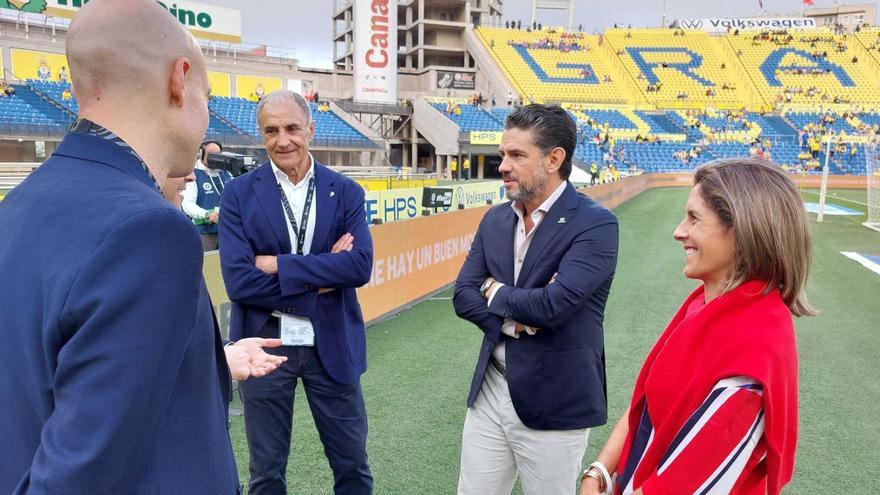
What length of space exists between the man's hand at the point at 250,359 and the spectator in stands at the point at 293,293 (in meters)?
0.84

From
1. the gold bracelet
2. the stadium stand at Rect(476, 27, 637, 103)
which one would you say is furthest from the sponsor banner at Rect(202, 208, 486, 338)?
the stadium stand at Rect(476, 27, 637, 103)

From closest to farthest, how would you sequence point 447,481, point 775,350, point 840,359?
Answer: 1. point 775,350
2. point 447,481
3. point 840,359

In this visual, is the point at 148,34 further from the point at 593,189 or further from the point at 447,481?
the point at 593,189

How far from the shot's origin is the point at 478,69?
170ft

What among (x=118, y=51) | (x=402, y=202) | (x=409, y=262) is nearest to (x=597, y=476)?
(x=118, y=51)

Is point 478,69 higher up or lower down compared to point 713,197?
higher up

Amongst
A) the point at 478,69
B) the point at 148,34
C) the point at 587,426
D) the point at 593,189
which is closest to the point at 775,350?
the point at 587,426

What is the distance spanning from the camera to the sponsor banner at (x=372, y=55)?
4250cm

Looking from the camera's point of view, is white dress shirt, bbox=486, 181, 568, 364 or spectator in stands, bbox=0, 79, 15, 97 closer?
white dress shirt, bbox=486, 181, 568, 364

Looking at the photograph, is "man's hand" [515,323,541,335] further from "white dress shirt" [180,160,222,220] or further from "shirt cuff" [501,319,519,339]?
"white dress shirt" [180,160,222,220]

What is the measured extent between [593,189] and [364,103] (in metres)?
28.3

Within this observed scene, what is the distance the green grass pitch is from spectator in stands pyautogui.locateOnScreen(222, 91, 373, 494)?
0.83 metres

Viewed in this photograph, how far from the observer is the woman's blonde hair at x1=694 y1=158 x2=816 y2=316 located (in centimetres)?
140

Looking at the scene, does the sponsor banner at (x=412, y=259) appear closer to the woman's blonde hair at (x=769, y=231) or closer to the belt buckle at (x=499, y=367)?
the belt buckle at (x=499, y=367)
